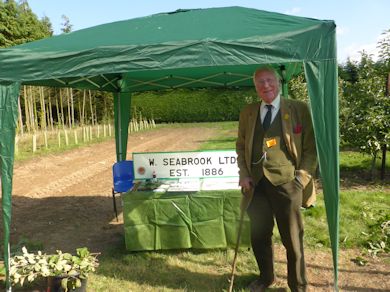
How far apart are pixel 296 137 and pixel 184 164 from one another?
6.42 feet

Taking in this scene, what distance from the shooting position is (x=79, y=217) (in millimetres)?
6258

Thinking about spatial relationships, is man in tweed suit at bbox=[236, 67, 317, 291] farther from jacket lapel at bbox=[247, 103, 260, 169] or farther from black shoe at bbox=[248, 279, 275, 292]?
black shoe at bbox=[248, 279, 275, 292]

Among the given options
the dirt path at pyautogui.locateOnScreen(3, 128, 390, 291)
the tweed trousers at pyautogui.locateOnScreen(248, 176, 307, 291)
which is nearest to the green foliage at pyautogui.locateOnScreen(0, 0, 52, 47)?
the dirt path at pyautogui.locateOnScreen(3, 128, 390, 291)

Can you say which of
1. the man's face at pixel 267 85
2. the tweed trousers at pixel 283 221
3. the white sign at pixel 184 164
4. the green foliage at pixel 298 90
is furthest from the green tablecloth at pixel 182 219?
the green foliage at pixel 298 90

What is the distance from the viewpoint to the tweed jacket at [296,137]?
300cm

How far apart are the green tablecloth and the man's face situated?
1578 mm

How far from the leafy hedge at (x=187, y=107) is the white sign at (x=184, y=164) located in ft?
74.7

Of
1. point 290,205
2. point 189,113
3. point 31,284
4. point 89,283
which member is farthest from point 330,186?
point 189,113

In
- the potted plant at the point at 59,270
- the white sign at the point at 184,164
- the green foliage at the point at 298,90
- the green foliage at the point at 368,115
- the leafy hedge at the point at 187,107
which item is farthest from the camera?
the leafy hedge at the point at 187,107

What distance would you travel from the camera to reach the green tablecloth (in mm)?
4332

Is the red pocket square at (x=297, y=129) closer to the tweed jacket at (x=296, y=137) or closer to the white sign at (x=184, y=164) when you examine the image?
the tweed jacket at (x=296, y=137)

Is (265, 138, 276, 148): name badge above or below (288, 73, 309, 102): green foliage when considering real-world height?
below

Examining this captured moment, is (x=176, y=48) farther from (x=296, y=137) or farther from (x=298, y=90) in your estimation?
(x=298, y=90)

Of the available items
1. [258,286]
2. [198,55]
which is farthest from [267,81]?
[258,286]
